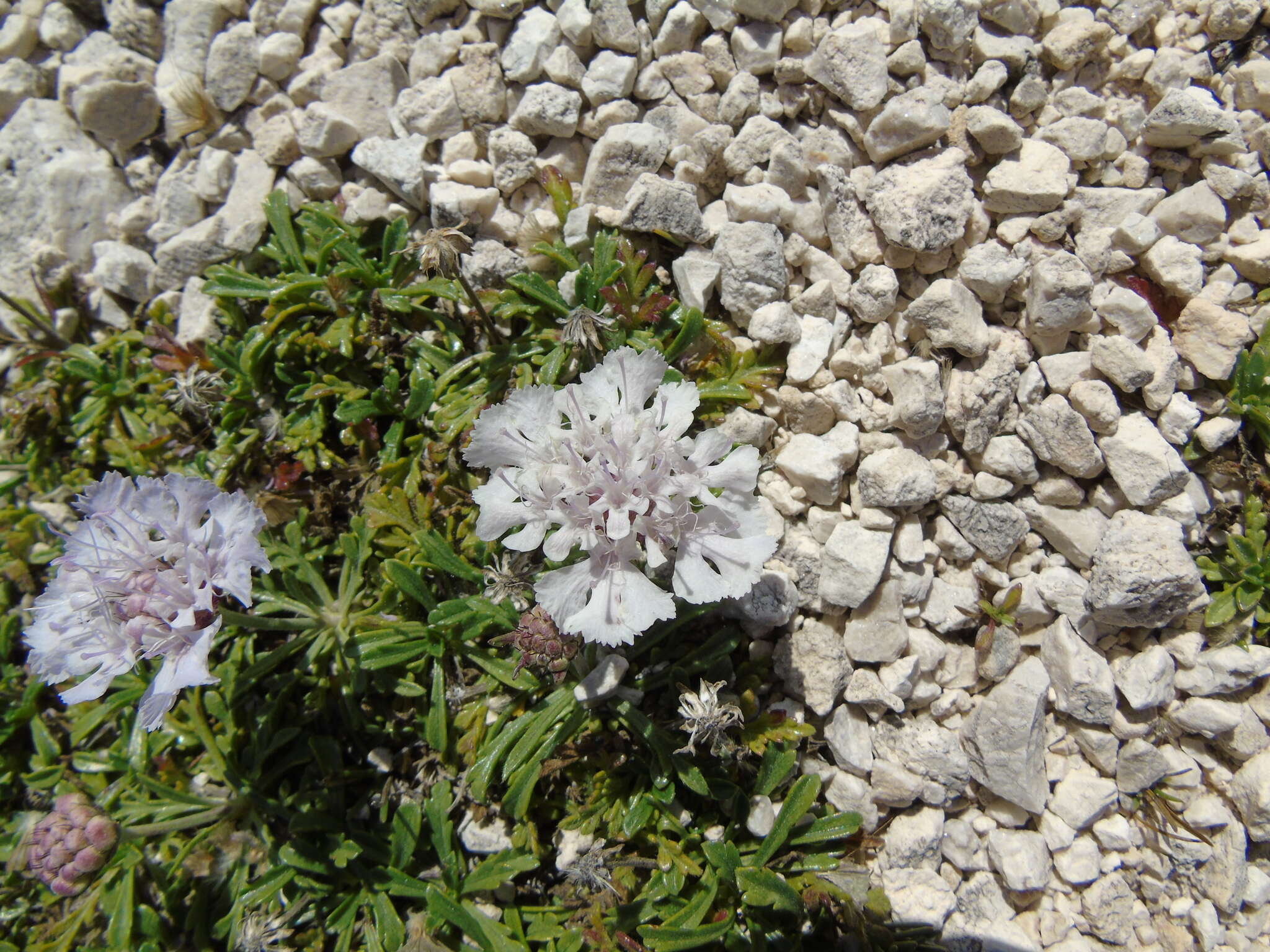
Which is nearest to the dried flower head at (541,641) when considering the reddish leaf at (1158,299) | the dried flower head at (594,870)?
the dried flower head at (594,870)

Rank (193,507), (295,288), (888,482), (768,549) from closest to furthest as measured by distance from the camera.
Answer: (768,549) → (193,507) → (888,482) → (295,288)

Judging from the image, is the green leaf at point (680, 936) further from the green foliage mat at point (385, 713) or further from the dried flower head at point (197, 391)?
the dried flower head at point (197, 391)

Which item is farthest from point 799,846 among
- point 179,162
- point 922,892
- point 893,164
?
point 179,162

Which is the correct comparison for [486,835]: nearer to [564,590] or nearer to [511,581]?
[511,581]

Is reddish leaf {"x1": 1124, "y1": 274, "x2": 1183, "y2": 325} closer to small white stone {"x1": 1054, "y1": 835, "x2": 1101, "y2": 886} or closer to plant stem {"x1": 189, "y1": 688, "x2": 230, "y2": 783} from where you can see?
small white stone {"x1": 1054, "y1": 835, "x2": 1101, "y2": 886}

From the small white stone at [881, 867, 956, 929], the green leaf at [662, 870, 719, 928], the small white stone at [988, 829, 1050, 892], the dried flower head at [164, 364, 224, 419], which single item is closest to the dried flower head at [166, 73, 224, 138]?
the dried flower head at [164, 364, 224, 419]

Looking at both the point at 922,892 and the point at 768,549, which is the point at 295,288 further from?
the point at 922,892
